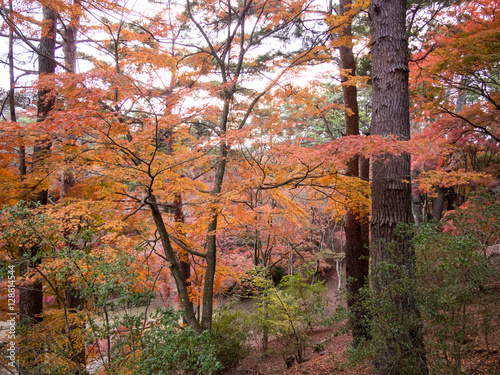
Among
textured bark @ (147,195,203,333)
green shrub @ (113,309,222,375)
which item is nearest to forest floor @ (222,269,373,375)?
textured bark @ (147,195,203,333)

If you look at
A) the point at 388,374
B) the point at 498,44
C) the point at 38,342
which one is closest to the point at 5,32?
the point at 38,342

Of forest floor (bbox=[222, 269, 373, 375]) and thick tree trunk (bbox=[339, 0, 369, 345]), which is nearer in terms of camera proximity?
forest floor (bbox=[222, 269, 373, 375])

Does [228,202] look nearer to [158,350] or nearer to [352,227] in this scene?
[158,350]

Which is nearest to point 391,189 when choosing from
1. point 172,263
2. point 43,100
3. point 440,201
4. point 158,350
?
point 158,350

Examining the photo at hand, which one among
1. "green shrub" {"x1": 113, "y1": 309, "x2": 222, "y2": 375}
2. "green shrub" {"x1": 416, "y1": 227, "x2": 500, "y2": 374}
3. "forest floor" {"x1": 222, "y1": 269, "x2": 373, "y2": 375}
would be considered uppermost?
"green shrub" {"x1": 416, "y1": 227, "x2": 500, "y2": 374}

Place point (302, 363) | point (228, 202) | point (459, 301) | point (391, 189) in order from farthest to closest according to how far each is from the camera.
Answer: point (302, 363)
point (228, 202)
point (391, 189)
point (459, 301)

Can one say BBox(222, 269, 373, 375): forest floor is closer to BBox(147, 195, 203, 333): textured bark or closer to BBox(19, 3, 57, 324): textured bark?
BBox(147, 195, 203, 333): textured bark

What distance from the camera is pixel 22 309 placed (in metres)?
5.31

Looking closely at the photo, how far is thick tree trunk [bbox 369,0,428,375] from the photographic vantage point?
2.92 meters

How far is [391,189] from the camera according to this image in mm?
3613

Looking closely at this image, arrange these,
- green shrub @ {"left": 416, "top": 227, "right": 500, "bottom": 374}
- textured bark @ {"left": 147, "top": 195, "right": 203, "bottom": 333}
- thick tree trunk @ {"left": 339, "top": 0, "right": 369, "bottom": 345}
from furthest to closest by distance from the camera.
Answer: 1. thick tree trunk @ {"left": 339, "top": 0, "right": 369, "bottom": 345}
2. textured bark @ {"left": 147, "top": 195, "right": 203, "bottom": 333}
3. green shrub @ {"left": 416, "top": 227, "right": 500, "bottom": 374}

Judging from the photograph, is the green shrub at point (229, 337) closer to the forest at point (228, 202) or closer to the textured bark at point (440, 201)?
the forest at point (228, 202)

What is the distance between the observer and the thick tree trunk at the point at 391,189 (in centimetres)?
292

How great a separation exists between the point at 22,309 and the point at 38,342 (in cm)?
225
